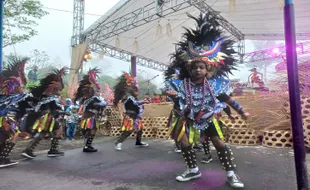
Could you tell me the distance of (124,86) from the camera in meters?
6.21

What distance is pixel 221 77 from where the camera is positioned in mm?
3234

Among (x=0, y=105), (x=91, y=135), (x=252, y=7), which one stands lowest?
(x=91, y=135)

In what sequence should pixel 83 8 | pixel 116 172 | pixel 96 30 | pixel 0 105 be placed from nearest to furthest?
pixel 116 172 < pixel 0 105 < pixel 96 30 < pixel 83 8

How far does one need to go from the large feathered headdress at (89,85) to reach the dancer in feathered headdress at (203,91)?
3013 mm

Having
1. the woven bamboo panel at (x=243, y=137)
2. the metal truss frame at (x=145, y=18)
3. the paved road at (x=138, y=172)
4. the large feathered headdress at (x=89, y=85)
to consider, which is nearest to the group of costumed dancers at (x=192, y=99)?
the paved road at (x=138, y=172)

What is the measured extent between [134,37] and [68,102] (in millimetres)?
7383

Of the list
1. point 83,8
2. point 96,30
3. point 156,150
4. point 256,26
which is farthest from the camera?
point 83,8

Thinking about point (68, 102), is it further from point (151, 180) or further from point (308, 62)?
point (308, 62)

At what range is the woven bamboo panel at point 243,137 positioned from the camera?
5.72m

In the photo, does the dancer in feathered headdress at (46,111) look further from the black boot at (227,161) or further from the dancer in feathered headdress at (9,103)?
the black boot at (227,161)

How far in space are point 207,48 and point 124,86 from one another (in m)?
3.44

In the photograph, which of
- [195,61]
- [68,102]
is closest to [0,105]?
[195,61]

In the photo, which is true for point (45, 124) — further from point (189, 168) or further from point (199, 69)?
point (199, 69)

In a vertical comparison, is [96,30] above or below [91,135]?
above
